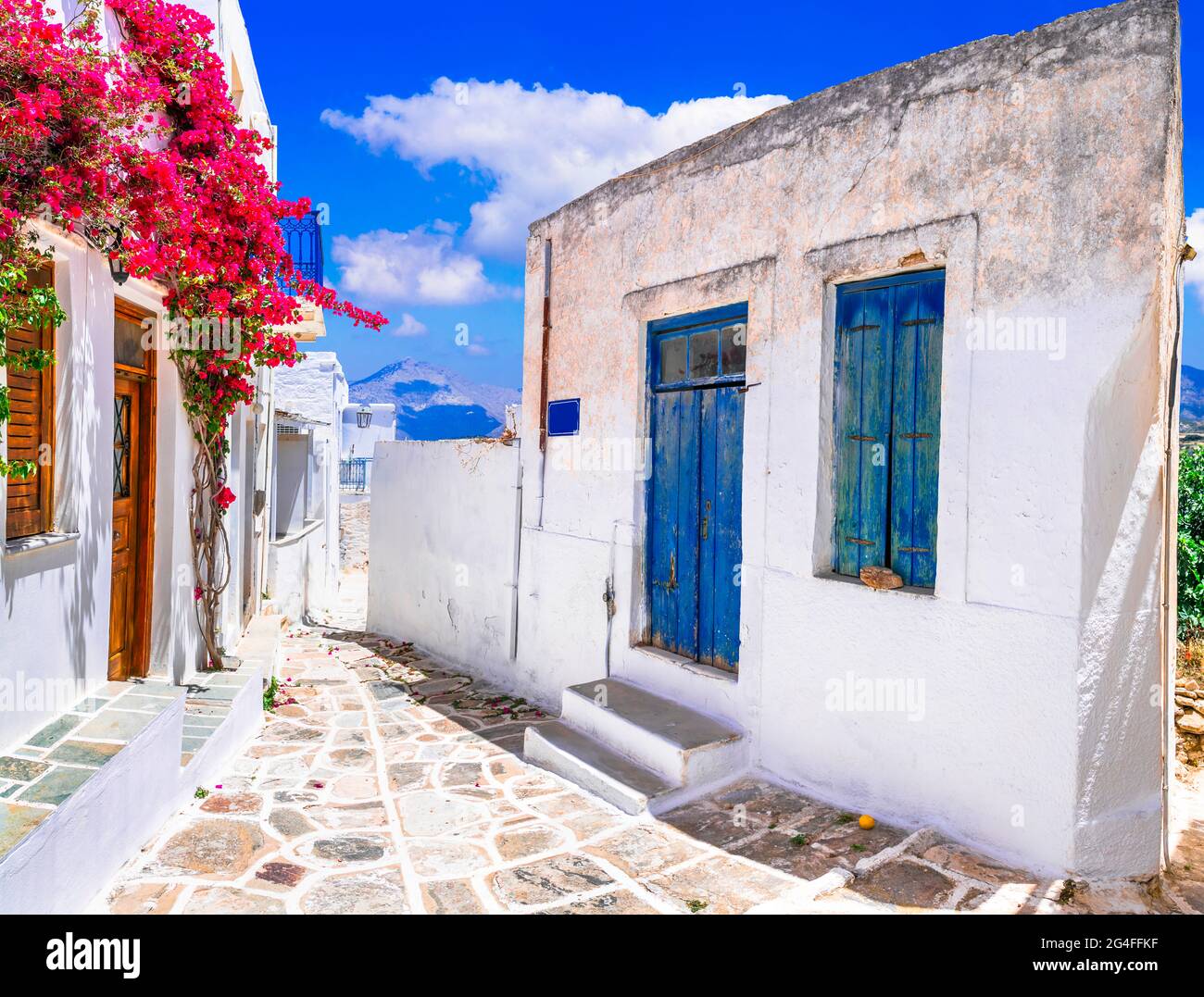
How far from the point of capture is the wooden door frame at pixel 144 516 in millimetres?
5781

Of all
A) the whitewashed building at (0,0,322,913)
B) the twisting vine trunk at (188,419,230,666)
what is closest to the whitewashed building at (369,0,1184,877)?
the whitewashed building at (0,0,322,913)

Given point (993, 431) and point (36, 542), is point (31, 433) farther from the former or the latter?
point (993, 431)

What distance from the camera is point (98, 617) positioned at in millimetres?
4793

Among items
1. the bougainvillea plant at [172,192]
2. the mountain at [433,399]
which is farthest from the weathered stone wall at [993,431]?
the mountain at [433,399]

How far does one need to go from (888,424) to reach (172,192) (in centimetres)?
411

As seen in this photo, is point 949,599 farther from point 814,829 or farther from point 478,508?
point 478,508

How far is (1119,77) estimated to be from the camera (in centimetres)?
356

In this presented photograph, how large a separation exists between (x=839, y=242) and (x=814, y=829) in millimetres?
3213

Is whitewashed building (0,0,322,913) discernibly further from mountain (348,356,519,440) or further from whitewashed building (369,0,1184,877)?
mountain (348,356,519,440)

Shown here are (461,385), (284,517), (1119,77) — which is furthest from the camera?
(461,385)

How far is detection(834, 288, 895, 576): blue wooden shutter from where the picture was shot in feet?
15.0

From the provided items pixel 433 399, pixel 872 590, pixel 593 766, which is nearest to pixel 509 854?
pixel 593 766

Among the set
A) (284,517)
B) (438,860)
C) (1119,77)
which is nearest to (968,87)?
(1119,77)

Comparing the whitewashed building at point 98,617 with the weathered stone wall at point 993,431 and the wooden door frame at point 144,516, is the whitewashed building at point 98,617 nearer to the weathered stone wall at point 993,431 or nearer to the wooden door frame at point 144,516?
the wooden door frame at point 144,516
